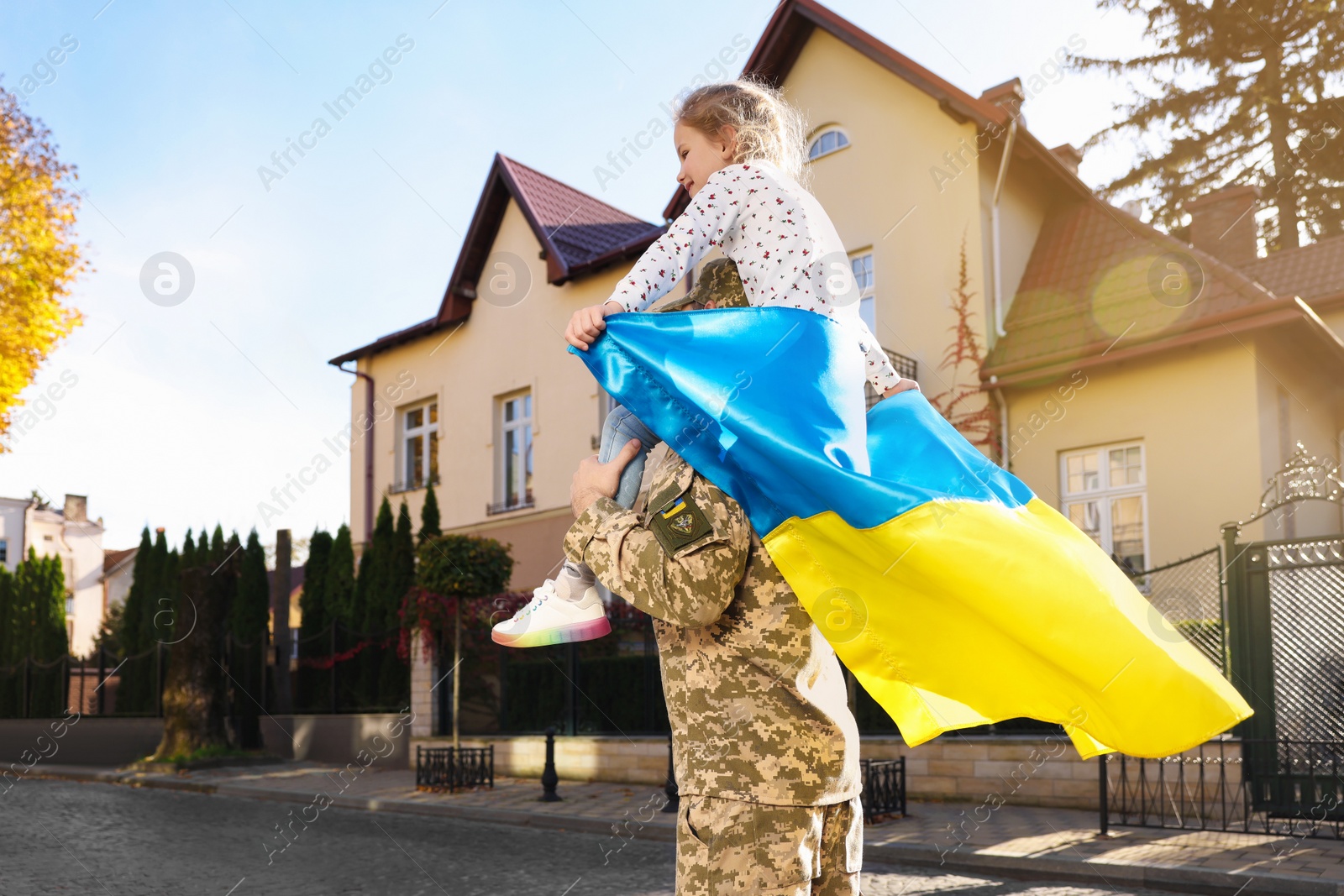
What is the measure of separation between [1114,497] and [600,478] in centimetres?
1529

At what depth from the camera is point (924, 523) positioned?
2143 mm

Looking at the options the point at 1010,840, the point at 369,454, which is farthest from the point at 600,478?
the point at 369,454

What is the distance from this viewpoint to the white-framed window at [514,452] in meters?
23.5

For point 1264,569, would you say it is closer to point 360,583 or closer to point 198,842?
point 198,842

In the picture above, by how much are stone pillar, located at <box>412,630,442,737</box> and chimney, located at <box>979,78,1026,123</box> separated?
41.2 ft

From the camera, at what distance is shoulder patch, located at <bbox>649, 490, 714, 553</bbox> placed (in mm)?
2227

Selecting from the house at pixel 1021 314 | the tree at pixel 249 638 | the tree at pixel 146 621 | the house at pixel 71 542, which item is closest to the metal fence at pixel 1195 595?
the house at pixel 1021 314

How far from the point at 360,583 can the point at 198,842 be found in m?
12.1

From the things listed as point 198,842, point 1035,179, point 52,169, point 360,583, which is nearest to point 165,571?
point 360,583

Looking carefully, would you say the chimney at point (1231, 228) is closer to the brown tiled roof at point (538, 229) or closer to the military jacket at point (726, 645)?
the brown tiled roof at point (538, 229)

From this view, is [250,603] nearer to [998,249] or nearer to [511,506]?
[511,506]

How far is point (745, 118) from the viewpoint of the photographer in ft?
8.50

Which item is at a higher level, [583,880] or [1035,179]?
[1035,179]

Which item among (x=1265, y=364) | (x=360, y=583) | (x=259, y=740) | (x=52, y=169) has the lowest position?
(x=259, y=740)
